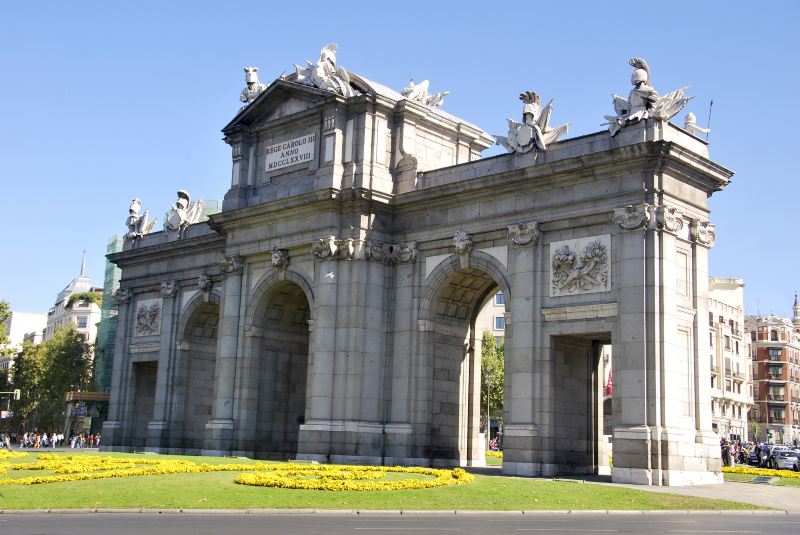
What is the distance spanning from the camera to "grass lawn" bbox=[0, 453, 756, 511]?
85.5 feet

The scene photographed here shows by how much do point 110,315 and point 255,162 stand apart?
53.9 m

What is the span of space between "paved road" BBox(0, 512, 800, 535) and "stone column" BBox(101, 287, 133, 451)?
38.5 m

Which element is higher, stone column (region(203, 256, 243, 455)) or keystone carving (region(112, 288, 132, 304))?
keystone carving (region(112, 288, 132, 304))

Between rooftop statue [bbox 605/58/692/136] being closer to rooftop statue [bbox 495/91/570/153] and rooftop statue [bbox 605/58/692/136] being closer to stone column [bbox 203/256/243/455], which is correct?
rooftop statue [bbox 495/91/570/153]

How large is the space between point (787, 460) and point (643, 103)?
2703 centimetres

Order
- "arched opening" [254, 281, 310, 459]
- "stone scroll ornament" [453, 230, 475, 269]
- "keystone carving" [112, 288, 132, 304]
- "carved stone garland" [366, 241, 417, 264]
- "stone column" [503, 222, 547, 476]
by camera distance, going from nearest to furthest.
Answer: "stone column" [503, 222, 547, 476] → "stone scroll ornament" [453, 230, 475, 269] → "carved stone garland" [366, 241, 417, 264] → "arched opening" [254, 281, 310, 459] → "keystone carving" [112, 288, 132, 304]

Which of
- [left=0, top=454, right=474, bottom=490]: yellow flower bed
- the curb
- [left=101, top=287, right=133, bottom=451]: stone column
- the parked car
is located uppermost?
[left=101, top=287, right=133, bottom=451]: stone column

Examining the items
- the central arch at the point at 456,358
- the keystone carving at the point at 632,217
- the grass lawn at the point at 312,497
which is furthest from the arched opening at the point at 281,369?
the keystone carving at the point at 632,217

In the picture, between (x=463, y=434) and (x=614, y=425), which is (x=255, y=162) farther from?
(x=614, y=425)

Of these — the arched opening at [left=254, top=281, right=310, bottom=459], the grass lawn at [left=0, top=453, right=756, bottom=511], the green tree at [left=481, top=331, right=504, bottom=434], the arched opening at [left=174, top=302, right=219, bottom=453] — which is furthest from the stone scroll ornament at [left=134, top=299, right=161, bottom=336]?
the green tree at [left=481, top=331, right=504, bottom=434]

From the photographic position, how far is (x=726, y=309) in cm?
12338

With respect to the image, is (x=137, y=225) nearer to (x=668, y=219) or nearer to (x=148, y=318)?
(x=148, y=318)

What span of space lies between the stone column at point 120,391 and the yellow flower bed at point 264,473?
69.0ft

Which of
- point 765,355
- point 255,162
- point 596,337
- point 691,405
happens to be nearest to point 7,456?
point 255,162
